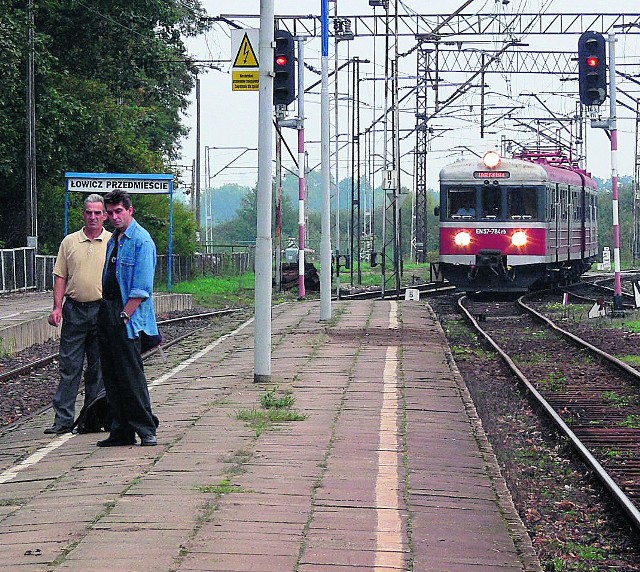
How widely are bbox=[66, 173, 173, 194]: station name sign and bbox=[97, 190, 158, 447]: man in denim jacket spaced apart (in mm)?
20872

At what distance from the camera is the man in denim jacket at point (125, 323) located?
A: 27.8 feet

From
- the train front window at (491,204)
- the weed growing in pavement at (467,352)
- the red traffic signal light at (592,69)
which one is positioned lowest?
the weed growing in pavement at (467,352)

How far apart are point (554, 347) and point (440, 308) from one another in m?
9.40

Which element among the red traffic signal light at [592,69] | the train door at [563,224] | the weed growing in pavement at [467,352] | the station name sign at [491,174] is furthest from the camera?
the train door at [563,224]

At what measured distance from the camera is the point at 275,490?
270 inches

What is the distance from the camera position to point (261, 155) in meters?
12.1

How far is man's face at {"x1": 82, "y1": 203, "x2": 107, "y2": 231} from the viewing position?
9398 millimetres

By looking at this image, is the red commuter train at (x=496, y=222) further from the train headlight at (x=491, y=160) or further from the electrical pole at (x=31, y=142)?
the electrical pole at (x=31, y=142)

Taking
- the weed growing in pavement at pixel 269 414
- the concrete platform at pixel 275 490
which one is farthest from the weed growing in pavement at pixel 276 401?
the concrete platform at pixel 275 490

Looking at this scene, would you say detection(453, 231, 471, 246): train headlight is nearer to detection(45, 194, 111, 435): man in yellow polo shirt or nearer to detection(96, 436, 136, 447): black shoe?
detection(45, 194, 111, 435): man in yellow polo shirt

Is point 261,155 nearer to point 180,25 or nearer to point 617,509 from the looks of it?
point 617,509

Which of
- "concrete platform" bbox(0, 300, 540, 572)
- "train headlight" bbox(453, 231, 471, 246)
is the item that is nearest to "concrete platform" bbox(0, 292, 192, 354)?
"train headlight" bbox(453, 231, 471, 246)

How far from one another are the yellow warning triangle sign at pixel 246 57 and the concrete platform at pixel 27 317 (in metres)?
7.35

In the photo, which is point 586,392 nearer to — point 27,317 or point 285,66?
point 285,66
